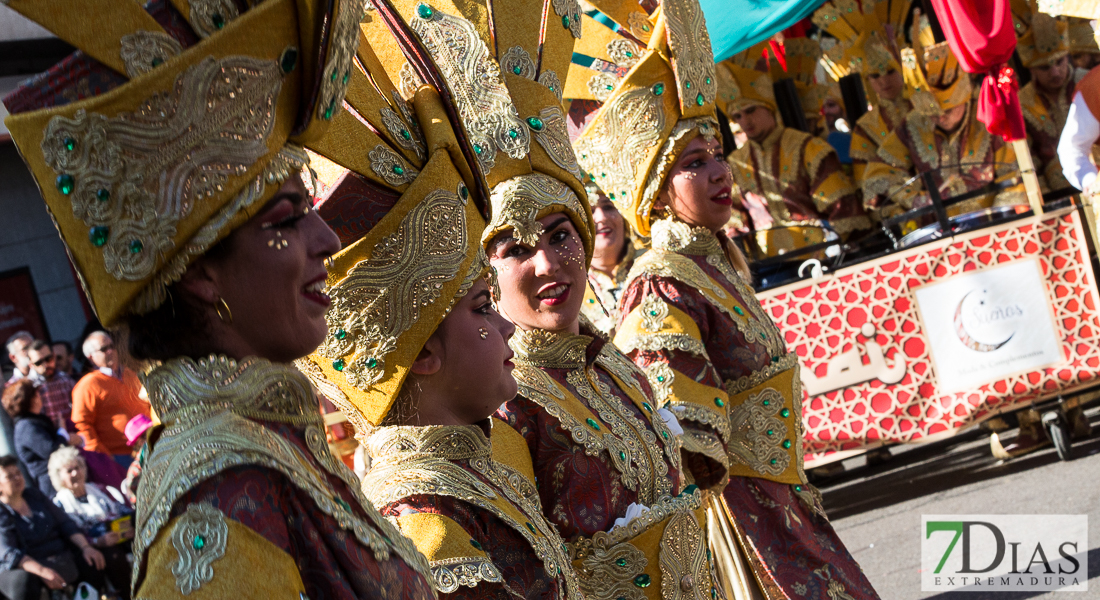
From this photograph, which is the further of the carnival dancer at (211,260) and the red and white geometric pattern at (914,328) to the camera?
the red and white geometric pattern at (914,328)

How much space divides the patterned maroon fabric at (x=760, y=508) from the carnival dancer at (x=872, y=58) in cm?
633

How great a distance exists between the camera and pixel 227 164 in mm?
1386

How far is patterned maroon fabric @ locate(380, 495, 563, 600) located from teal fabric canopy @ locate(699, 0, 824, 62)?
401cm

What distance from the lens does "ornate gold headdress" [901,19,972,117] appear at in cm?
945

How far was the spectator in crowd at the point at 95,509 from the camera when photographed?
223 inches

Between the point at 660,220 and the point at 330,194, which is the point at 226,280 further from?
the point at 660,220

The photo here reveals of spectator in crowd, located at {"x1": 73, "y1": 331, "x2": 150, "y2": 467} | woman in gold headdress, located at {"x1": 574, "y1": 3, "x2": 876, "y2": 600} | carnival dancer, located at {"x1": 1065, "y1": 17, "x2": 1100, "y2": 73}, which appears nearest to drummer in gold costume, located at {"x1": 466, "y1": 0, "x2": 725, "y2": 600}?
woman in gold headdress, located at {"x1": 574, "y1": 3, "x2": 876, "y2": 600}

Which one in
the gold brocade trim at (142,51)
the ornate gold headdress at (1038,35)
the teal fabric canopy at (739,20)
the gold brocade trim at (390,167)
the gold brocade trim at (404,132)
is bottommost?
the gold brocade trim at (390,167)

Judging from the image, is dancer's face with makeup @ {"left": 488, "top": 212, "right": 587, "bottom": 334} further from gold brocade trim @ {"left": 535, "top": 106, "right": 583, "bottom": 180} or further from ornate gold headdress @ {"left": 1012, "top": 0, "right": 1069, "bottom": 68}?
ornate gold headdress @ {"left": 1012, "top": 0, "right": 1069, "bottom": 68}

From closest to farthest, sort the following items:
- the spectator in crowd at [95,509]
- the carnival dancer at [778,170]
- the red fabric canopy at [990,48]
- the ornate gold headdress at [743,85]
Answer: the spectator in crowd at [95,509] → the red fabric canopy at [990,48] → the ornate gold headdress at [743,85] → the carnival dancer at [778,170]

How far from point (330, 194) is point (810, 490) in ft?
7.26

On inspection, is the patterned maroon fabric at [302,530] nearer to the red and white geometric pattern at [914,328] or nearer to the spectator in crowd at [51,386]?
the red and white geometric pattern at [914,328]

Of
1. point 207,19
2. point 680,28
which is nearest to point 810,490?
point 680,28

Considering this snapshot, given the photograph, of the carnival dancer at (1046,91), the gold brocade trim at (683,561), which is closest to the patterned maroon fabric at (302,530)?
the gold brocade trim at (683,561)
